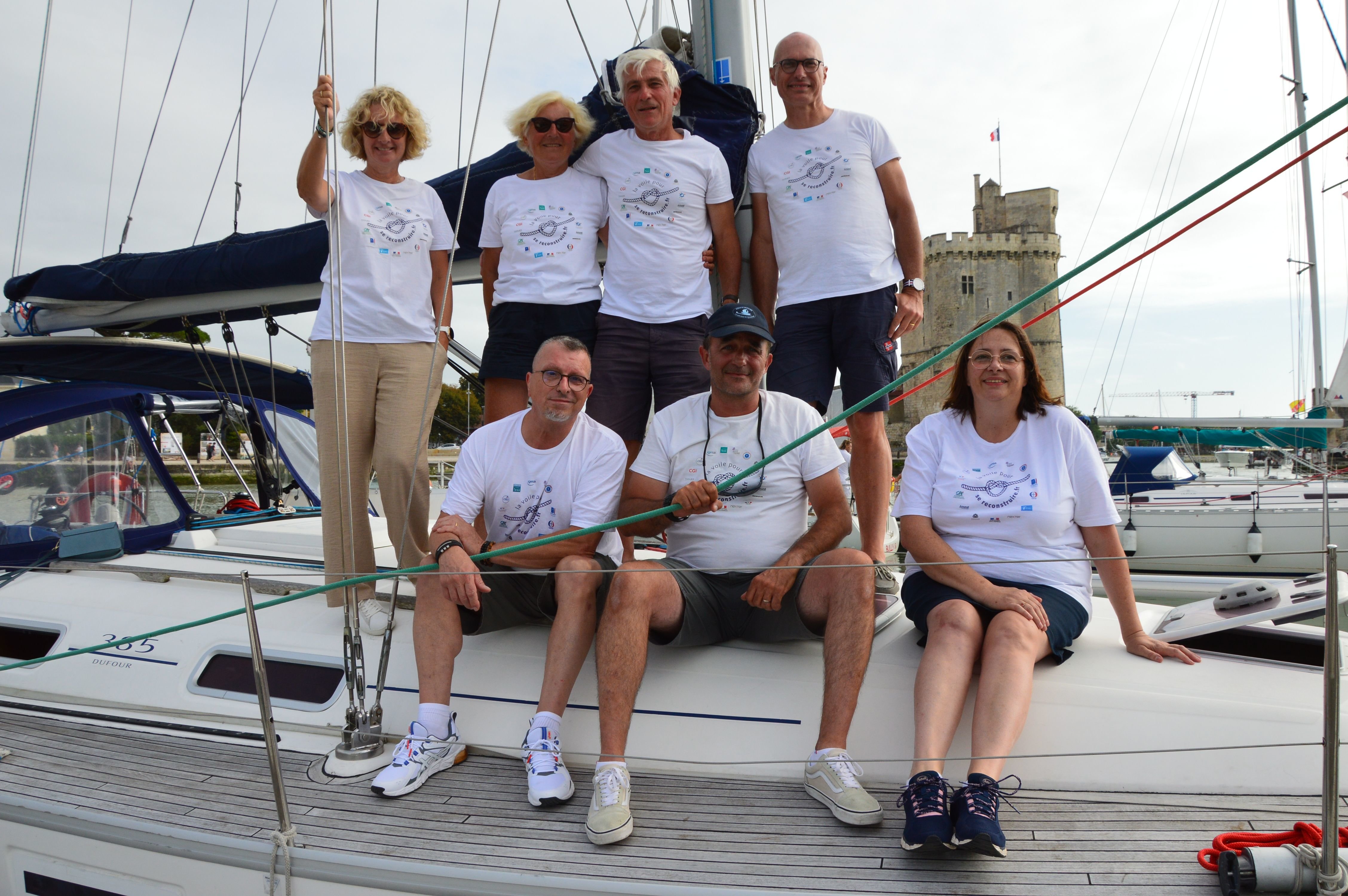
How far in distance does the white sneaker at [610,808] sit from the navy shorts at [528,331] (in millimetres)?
1531

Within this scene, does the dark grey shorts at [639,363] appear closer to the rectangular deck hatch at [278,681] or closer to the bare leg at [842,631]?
the bare leg at [842,631]

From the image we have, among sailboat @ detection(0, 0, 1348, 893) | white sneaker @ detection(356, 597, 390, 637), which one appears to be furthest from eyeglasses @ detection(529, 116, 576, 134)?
white sneaker @ detection(356, 597, 390, 637)

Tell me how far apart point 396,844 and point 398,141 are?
2.40 metres

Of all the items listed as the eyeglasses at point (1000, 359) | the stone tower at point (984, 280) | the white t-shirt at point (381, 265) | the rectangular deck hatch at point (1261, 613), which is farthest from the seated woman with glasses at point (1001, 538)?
the stone tower at point (984, 280)

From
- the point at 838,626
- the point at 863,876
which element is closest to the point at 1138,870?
the point at 863,876

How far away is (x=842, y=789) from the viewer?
206 centimetres

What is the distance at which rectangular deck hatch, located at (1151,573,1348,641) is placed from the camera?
2.28 m

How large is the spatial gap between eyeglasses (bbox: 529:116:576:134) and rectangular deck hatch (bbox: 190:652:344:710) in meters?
2.02

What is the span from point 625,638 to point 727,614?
42 cm

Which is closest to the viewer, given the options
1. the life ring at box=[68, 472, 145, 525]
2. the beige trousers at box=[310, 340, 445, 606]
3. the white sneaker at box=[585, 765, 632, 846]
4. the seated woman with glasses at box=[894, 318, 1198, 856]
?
the white sneaker at box=[585, 765, 632, 846]

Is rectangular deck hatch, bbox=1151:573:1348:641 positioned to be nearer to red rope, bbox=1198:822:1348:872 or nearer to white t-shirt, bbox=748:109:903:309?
red rope, bbox=1198:822:1348:872

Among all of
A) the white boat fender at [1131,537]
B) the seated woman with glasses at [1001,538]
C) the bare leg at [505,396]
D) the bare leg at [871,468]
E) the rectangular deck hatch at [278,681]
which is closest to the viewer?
the seated woman with glasses at [1001,538]

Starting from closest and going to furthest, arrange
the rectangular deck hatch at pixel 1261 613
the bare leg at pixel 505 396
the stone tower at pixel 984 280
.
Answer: the rectangular deck hatch at pixel 1261 613
the bare leg at pixel 505 396
the stone tower at pixel 984 280

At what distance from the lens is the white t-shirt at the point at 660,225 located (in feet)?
10.1
